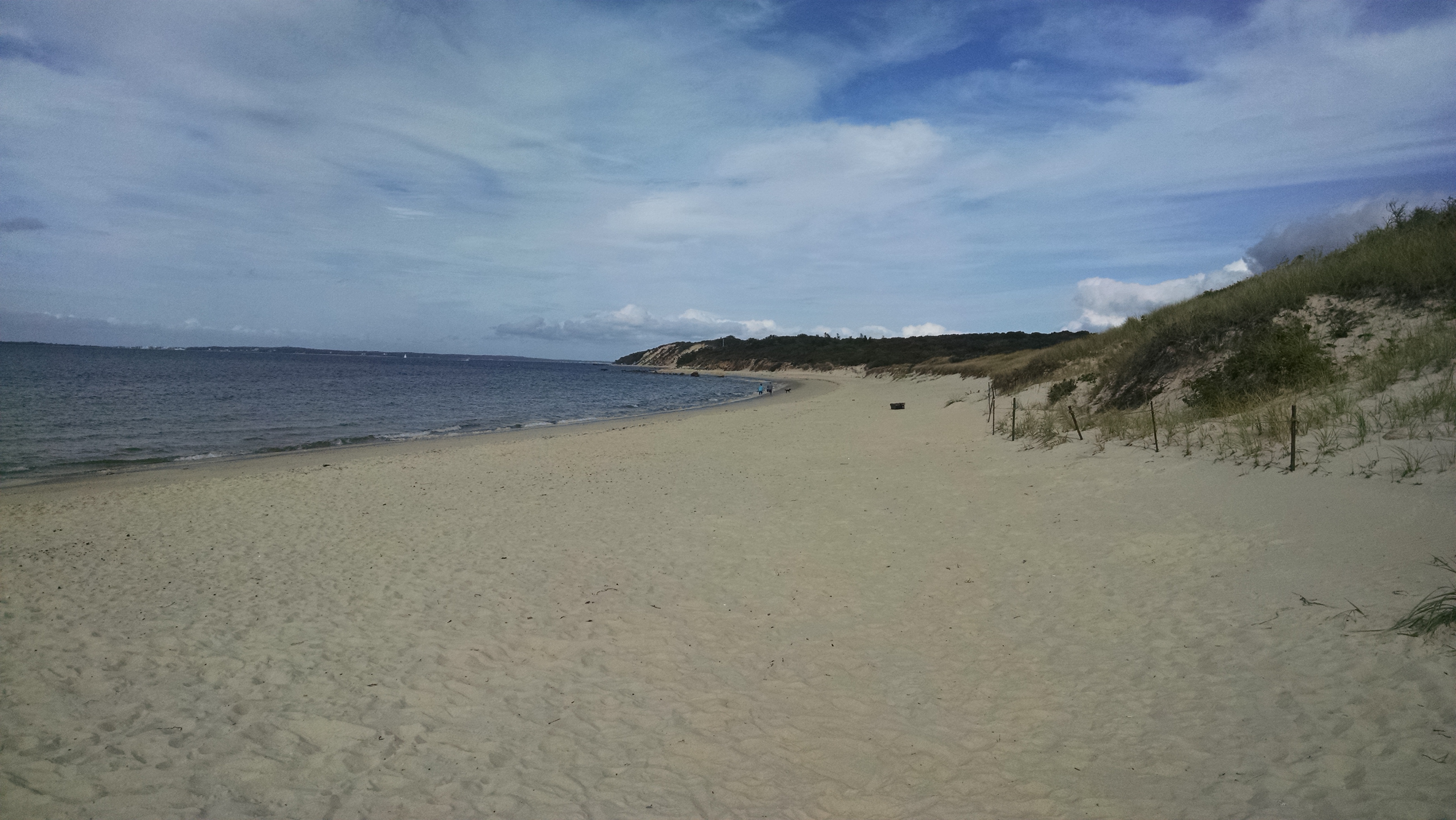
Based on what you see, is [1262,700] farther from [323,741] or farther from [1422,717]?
[323,741]

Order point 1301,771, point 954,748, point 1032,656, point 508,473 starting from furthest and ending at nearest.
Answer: point 508,473 < point 1032,656 < point 954,748 < point 1301,771

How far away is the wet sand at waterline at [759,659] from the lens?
14.9 ft

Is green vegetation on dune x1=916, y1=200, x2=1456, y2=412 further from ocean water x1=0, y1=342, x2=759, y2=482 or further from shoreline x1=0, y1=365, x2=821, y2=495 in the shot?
ocean water x1=0, y1=342, x2=759, y2=482

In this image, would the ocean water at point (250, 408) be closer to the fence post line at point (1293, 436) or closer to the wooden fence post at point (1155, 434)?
the wooden fence post at point (1155, 434)

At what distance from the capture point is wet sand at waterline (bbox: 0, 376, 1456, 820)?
4.54 meters

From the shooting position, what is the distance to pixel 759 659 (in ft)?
21.9

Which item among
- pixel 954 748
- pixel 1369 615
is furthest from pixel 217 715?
pixel 1369 615

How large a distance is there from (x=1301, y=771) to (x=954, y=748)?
80.6 inches

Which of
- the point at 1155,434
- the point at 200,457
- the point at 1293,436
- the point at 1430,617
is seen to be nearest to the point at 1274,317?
the point at 1155,434

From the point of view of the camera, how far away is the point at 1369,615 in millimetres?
5711

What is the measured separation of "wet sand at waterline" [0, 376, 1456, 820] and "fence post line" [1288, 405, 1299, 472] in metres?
0.30

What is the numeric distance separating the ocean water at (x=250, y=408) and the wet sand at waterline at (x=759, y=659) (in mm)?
11774

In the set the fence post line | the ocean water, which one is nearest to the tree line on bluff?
the ocean water

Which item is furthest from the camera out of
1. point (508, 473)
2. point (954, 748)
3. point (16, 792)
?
point (508, 473)
